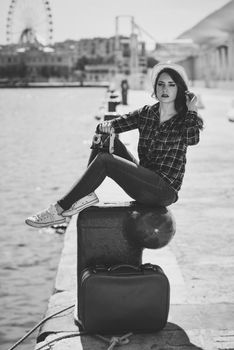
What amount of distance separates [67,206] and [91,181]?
0.73ft

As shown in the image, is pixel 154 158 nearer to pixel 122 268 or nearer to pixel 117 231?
pixel 117 231

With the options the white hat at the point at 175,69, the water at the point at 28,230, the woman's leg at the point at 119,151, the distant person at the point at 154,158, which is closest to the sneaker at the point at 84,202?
the distant person at the point at 154,158

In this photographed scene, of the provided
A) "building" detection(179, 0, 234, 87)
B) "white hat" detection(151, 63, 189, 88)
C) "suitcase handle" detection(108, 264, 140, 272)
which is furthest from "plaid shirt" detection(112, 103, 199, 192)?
"building" detection(179, 0, 234, 87)

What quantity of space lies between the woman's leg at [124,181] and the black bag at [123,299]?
42 centimetres

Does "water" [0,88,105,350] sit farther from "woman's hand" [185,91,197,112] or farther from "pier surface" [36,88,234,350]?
"woman's hand" [185,91,197,112]

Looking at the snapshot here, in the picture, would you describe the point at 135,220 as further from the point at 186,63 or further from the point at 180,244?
the point at 186,63

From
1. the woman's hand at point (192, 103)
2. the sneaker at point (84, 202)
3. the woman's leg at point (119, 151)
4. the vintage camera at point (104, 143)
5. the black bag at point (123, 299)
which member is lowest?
the black bag at point (123, 299)

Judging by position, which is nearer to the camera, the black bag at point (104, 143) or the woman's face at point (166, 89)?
the black bag at point (104, 143)

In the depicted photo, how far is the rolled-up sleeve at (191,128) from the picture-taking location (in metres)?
3.60

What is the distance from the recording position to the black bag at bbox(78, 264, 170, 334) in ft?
10.6

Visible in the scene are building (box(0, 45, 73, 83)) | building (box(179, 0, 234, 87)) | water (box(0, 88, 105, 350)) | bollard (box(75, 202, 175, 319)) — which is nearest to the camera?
bollard (box(75, 202, 175, 319))

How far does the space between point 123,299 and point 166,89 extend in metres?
1.27

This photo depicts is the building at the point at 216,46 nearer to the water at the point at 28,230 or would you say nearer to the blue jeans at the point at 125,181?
the water at the point at 28,230

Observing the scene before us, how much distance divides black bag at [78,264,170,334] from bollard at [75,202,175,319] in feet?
0.54
